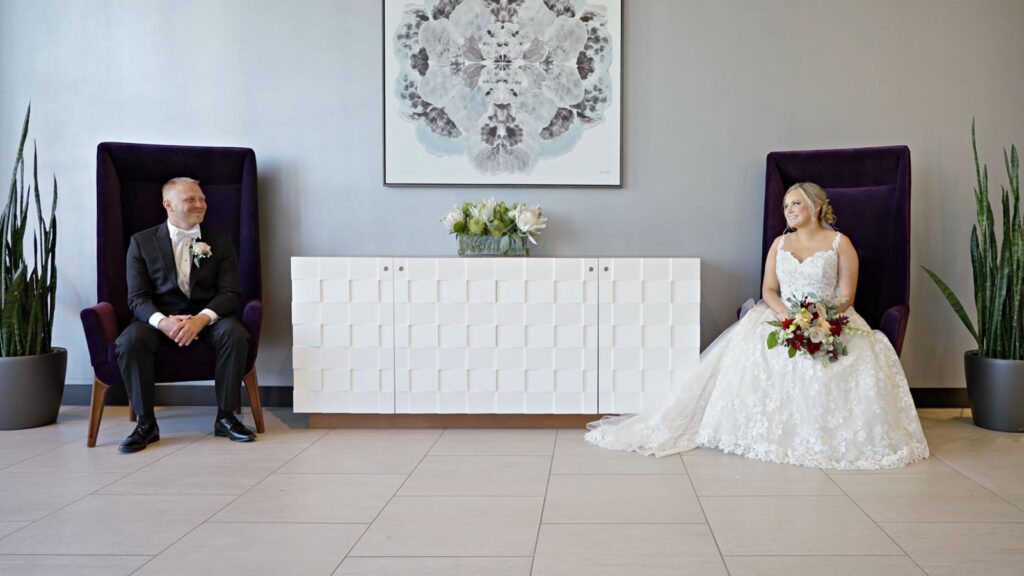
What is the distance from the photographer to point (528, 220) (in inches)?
148

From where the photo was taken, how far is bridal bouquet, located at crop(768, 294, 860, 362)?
10.6 feet

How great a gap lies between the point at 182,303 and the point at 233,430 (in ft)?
2.26

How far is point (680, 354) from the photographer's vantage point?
3699 millimetres

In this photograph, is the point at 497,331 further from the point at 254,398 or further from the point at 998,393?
the point at 998,393

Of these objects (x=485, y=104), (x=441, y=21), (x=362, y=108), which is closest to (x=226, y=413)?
(x=362, y=108)

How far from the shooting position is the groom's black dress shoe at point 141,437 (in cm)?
335

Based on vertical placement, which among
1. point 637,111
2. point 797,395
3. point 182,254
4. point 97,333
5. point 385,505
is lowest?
point 385,505

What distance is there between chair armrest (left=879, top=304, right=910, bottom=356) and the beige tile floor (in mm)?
503

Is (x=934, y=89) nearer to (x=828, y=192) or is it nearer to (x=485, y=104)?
(x=828, y=192)

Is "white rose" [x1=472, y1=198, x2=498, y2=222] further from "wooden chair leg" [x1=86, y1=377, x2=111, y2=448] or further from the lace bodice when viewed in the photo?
"wooden chair leg" [x1=86, y1=377, x2=111, y2=448]

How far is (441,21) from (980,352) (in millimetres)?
3276

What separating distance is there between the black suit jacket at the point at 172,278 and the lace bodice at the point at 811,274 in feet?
8.84

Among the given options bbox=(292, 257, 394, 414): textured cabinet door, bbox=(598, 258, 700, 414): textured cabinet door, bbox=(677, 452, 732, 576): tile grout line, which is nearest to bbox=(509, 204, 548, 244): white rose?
A: bbox=(598, 258, 700, 414): textured cabinet door

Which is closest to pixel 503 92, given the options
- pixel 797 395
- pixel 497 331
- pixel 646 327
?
pixel 497 331
